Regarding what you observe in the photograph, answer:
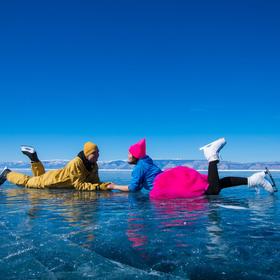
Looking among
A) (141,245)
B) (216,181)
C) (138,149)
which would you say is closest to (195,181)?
(216,181)

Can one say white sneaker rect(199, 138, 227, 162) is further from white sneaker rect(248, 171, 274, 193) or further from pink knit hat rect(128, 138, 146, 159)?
pink knit hat rect(128, 138, 146, 159)

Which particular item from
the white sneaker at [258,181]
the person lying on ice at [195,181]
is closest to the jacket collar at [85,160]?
the person lying on ice at [195,181]

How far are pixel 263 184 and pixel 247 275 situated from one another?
803cm

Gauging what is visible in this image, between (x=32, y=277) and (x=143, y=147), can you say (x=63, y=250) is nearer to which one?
(x=32, y=277)

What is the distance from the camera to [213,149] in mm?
10406

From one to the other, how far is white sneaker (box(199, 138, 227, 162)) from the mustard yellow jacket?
422 centimetres

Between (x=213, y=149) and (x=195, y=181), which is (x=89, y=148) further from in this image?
(x=213, y=149)

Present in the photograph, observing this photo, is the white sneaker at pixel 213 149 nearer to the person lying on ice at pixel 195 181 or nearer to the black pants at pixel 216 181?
the person lying on ice at pixel 195 181

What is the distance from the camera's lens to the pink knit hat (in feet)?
37.1

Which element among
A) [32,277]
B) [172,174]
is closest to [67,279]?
[32,277]

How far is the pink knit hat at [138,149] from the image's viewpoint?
37.1 feet

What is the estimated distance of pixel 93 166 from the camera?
13.5m

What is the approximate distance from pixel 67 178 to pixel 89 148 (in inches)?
75.4

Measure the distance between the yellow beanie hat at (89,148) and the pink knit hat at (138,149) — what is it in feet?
6.36
